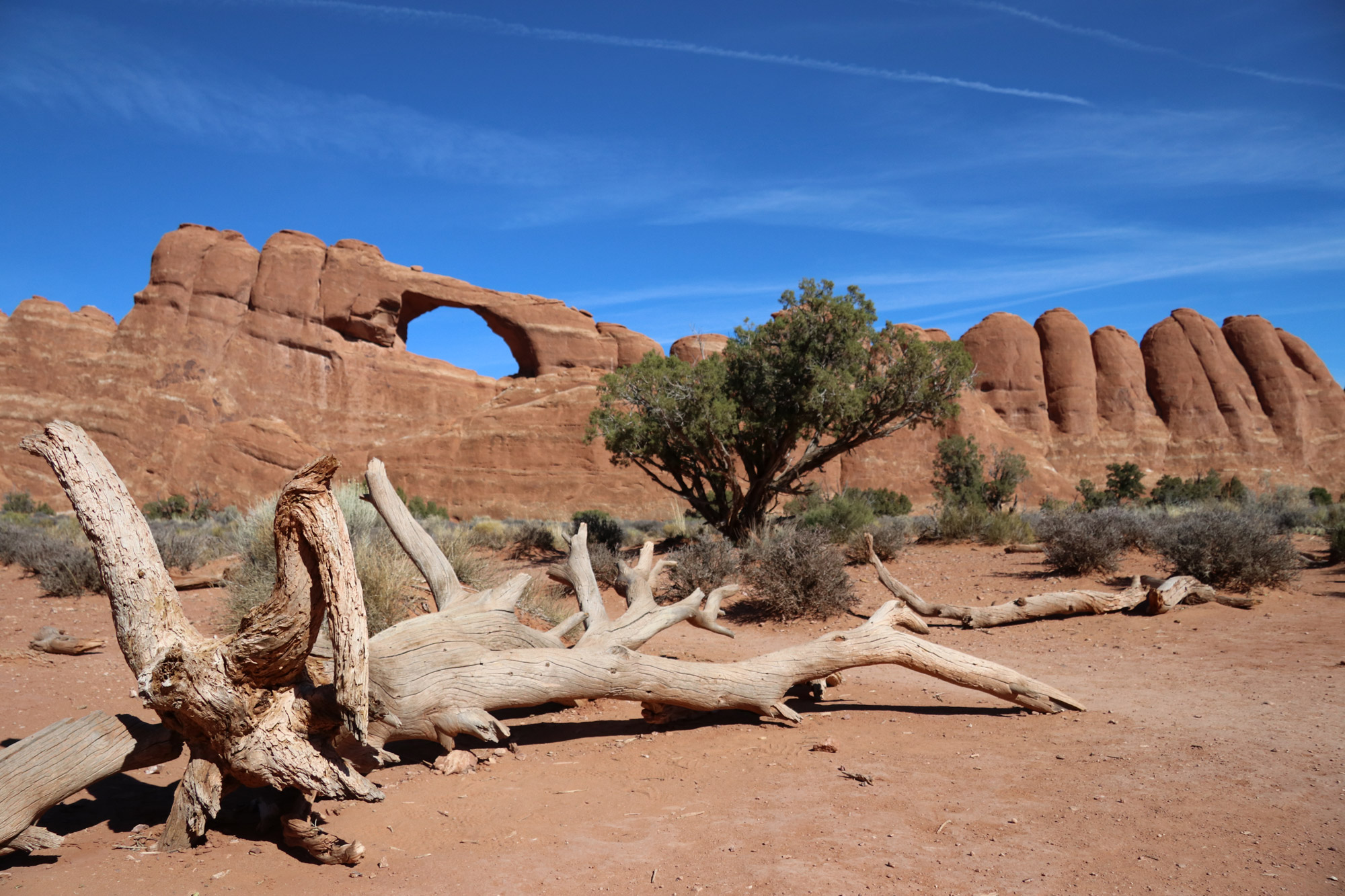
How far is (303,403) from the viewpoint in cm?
4212

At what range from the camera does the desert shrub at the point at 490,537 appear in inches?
735

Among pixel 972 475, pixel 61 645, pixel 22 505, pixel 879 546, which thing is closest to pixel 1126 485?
pixel 972 475

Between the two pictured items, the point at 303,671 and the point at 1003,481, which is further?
the point at 1003,481

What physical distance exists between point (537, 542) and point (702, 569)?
26.5 feet

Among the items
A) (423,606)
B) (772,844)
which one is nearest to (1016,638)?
(772,844)

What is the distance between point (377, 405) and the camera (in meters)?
43.6

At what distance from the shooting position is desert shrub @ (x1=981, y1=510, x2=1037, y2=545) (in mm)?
15531

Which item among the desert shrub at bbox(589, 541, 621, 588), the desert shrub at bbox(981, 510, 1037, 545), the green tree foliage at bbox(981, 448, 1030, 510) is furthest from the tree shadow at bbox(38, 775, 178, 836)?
the green tree foliage at bbox(981, 448, 1030, 510)

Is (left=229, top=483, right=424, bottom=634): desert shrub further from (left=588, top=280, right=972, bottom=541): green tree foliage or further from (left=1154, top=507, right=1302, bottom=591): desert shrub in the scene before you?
(left=1154, top=507, right=1302, bottom=591): desert shrub

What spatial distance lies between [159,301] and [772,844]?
158 ft

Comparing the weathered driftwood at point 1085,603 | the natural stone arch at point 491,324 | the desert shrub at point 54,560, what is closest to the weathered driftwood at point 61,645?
the desert shrub at point 54,560

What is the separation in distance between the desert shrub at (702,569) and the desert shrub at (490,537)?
6859 mm

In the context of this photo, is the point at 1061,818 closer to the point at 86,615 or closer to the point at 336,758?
the point at 336,758

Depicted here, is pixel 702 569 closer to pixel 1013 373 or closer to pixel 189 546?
pixel 189 546
